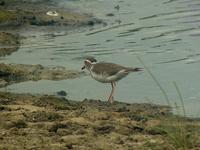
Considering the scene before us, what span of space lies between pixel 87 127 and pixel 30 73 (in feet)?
16.7

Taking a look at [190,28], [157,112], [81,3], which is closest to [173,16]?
[190,28]

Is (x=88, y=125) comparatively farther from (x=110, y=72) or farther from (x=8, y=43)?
(x=8, y=43)

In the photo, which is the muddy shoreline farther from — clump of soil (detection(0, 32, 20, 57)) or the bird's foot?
clump of soil (detection(0, 32, 20, 57))

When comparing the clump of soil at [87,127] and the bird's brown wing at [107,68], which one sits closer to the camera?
the clump of soil at [87,127]

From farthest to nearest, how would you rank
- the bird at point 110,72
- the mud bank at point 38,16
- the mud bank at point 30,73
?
the mud bank at point 38,16 → the mud bank at point 30,73 → the bird at point 110,72

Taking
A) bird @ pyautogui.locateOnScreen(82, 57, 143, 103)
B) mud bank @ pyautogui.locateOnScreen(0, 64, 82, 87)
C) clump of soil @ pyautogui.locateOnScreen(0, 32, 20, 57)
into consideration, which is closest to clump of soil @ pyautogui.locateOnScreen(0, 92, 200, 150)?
bird @ pyautogui.locateOnScreen(82, 57, 143, 103)

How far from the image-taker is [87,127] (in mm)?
8234

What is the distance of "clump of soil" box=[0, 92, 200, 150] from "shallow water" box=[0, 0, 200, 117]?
4.15 ft

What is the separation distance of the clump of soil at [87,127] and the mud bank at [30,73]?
2.77 metres

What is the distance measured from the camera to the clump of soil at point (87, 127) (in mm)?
7395

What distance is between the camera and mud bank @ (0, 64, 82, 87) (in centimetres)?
1284

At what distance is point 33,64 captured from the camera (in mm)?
14062

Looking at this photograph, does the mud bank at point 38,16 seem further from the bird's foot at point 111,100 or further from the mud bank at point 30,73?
the bird's foot at point 111,100

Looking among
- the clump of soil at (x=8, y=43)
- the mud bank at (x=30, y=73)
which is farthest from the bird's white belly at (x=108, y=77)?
the clump of soil at (x=8, y=43)
